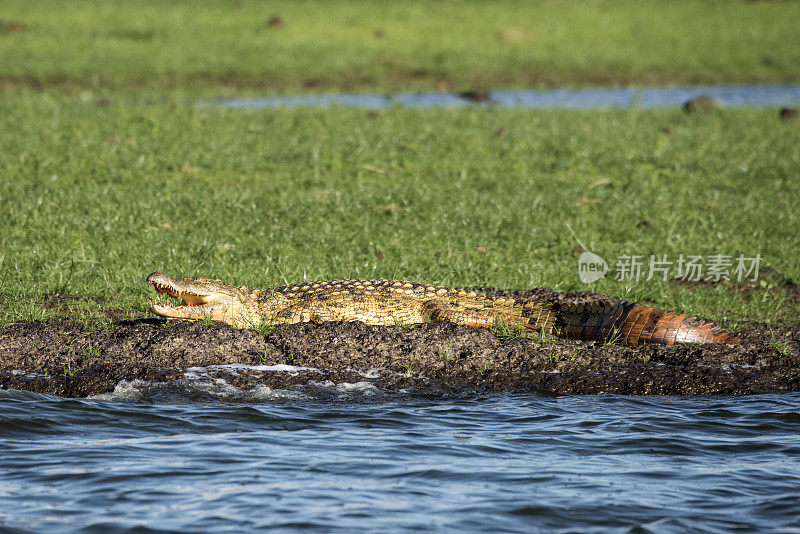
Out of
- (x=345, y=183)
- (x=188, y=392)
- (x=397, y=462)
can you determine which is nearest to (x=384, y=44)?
(x=345, y=183)

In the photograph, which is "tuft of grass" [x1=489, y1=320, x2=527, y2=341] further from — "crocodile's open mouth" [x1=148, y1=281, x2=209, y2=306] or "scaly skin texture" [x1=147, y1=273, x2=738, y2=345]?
"crocodile's open mouth" [x1=148, y1=281, x2=209, y2=306]

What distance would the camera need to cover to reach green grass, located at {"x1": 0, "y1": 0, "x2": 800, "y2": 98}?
783 inches

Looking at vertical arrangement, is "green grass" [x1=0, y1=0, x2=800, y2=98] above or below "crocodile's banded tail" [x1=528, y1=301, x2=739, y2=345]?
above

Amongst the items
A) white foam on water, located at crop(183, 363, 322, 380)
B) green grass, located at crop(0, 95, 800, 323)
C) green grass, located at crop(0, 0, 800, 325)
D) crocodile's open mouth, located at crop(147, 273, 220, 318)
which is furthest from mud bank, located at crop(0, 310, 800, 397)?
green grass, located at crop(0, 95, 800, 323)

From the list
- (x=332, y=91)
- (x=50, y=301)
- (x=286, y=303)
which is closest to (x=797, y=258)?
(x=286, y=303)

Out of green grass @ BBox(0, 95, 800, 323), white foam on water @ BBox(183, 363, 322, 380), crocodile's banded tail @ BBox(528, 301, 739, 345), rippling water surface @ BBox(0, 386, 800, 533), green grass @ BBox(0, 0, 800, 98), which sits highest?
green grass @ BBox(0, 0, 800, 98)

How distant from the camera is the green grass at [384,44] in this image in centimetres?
1989

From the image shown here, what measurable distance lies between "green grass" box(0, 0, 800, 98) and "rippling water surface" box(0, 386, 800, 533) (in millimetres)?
12208

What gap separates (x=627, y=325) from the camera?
7.23 m

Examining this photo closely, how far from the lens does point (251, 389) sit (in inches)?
249

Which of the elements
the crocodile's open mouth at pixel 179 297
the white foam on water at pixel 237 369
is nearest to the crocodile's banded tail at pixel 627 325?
→ the white foam on water at pixel 237 369

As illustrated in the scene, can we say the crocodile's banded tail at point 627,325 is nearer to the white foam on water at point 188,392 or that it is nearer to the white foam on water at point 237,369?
the white foam on water at point 237,369

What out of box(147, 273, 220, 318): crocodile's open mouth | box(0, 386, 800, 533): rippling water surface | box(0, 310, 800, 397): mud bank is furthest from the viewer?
box(147, 273, 220, 318): crocodile's open mouth

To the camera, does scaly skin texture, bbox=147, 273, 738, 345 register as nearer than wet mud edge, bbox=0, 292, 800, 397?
No
